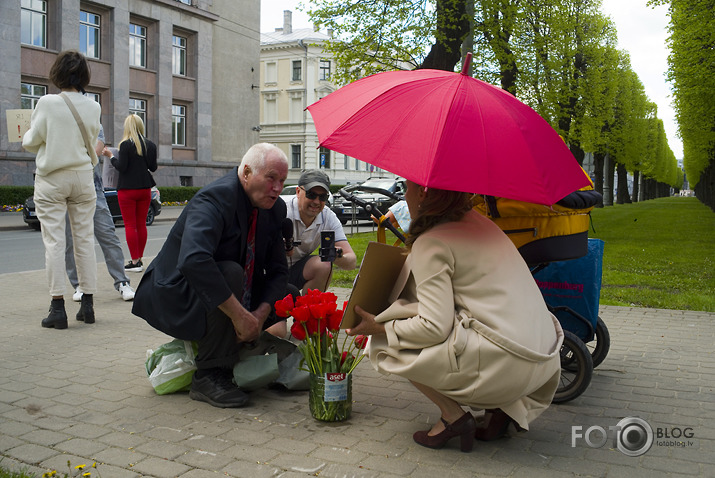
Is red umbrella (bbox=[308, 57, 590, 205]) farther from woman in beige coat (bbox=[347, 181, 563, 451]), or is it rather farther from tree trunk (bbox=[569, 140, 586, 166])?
tree trunk (bbox=[569, 140, 586, 166])

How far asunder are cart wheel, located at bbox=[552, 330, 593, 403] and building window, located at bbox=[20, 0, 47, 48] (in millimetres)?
29479

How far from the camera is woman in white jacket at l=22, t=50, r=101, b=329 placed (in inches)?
225

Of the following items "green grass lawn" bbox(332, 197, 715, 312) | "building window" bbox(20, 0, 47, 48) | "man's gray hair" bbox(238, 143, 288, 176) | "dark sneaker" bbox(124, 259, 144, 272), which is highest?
"building window" bbox(20, 0, 47, 48)

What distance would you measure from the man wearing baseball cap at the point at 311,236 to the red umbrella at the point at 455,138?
1.72m

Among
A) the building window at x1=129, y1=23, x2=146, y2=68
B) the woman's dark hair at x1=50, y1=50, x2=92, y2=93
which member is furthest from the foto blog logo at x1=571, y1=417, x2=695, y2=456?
the building window at x1=129, y1=23, x2=146, y2=68

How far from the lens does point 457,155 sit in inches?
116

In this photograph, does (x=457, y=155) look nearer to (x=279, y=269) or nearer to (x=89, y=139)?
(x=279, y=269)

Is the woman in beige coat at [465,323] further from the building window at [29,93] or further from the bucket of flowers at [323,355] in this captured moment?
the building window at [29,93]

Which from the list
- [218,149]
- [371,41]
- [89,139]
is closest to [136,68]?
[218,149]

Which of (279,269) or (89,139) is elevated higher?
(89,139)

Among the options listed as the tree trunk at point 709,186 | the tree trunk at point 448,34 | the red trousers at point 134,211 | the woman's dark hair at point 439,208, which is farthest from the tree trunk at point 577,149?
the woman's dark hair at point 439,208

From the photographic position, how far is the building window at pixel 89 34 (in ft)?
101

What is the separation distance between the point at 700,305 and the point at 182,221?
6433 millimetres

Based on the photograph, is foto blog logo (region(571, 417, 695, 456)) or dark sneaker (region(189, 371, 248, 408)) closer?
foto blog logo (region(571, 417, 695, 456))
